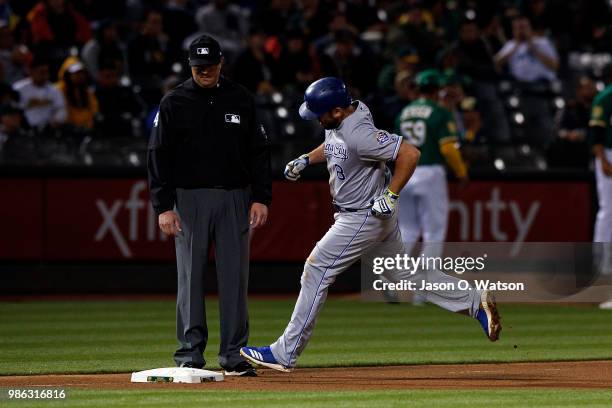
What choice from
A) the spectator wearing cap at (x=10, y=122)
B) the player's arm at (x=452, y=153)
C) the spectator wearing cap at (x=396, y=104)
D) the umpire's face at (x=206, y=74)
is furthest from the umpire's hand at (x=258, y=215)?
the spectator wearing cap at (x=10, y=122)

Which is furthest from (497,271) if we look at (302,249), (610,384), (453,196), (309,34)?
(610,384)

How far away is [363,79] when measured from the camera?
1856cm

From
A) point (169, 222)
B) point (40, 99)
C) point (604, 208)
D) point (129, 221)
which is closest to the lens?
point (169, 222)

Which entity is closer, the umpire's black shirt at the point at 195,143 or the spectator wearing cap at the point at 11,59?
the umpire's black shirt at the point at 195,143

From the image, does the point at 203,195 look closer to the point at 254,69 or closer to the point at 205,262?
the point at 205,262

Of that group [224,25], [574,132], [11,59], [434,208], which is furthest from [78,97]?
[574,132]

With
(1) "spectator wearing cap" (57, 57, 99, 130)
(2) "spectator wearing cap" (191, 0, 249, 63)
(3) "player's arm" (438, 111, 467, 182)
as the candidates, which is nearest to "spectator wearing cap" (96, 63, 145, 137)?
(1) "spectator wearing cap" (57, 57, 99, 130)

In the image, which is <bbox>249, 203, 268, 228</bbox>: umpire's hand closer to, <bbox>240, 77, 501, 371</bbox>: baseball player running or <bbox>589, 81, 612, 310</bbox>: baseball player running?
<bbox>240, 77, 501, 371</bbox>: baseball player running

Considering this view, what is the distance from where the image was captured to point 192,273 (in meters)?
8.53

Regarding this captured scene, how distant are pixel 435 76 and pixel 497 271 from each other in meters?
2.79

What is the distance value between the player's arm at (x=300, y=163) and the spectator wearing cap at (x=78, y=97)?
8121 mm

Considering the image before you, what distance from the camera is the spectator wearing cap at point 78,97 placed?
1677cm

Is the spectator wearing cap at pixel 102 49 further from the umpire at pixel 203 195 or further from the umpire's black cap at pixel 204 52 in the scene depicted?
the umpire's black cap at pixel 204 52

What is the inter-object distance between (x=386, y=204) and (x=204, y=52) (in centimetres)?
143
